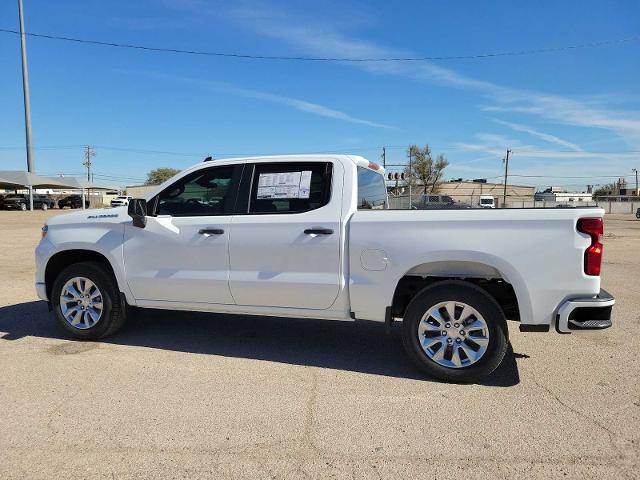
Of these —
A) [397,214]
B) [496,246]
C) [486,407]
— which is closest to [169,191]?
[397,214]

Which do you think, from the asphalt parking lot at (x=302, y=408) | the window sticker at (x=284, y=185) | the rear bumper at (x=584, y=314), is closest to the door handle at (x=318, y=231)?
the window sticker at (x=284, y=185)

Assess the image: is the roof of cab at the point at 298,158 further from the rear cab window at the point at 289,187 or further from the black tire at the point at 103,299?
the black tire at the point at 103,299

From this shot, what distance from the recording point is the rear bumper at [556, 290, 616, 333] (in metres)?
3.83

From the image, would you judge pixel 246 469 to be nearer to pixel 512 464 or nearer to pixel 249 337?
pixel 512 464

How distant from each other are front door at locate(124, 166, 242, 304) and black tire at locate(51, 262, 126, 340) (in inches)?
10.4

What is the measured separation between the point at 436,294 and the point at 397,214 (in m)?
0.73

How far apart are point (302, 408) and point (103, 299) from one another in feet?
8.69

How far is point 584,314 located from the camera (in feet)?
12.8

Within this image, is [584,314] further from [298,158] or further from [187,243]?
[187,243]

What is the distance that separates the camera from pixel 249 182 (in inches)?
189

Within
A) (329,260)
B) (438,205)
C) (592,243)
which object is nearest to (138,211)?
(329,260)

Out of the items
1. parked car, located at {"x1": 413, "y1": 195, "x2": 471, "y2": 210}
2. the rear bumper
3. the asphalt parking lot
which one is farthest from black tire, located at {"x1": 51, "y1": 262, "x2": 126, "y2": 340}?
the rear bumper

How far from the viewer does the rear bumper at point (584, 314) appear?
151 inches

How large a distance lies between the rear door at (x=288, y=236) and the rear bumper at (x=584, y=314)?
1.80 m
